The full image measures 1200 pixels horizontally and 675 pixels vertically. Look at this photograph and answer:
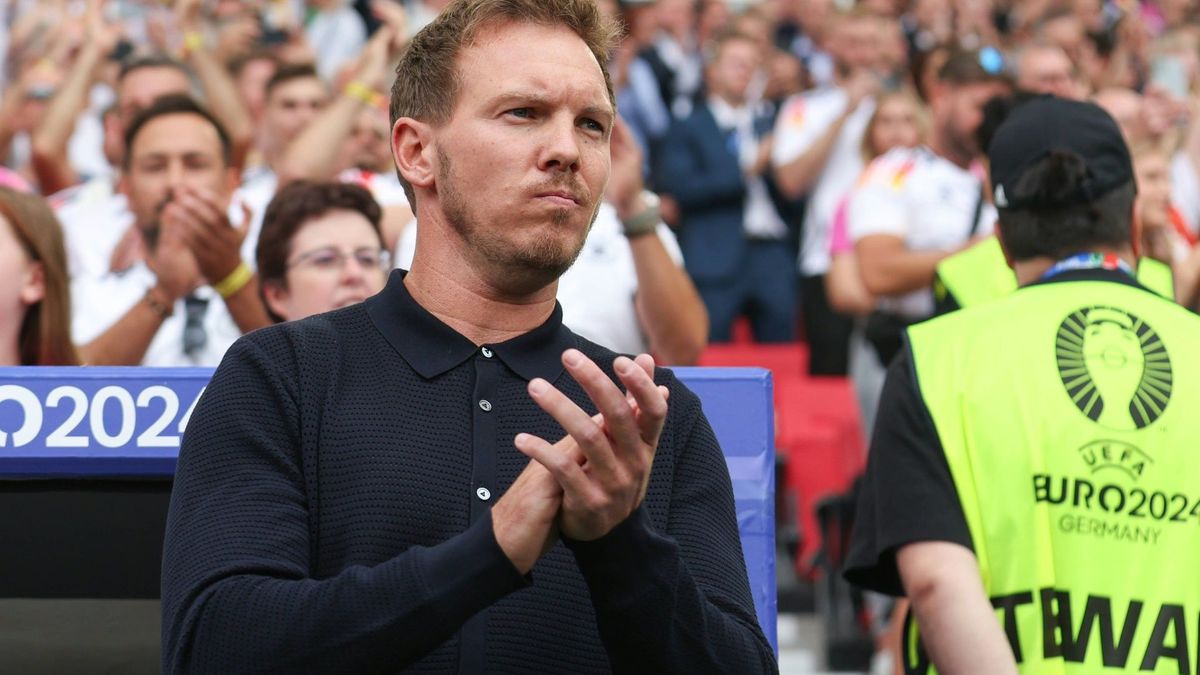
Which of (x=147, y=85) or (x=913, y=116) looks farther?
(x=913, y=116)

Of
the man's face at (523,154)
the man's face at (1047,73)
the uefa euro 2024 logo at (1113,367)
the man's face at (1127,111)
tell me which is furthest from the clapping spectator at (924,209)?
the man's face at (523,154)

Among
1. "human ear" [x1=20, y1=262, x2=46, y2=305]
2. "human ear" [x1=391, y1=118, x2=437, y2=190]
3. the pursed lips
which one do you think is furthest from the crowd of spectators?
the pursed lips

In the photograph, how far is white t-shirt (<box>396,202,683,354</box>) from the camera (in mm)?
5094

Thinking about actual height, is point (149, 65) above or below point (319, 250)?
above

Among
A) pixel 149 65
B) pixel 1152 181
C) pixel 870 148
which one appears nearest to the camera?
pixel 1152 181

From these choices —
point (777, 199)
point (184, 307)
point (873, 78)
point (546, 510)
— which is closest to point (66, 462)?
point (546, 510)

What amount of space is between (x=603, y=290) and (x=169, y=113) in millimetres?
1762

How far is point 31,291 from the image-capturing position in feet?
14.1

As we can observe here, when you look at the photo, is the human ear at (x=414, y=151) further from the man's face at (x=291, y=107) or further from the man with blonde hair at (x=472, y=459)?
the man's face at (x=291, y=107)

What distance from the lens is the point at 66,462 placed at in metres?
2.87

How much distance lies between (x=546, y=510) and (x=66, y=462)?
3.74 feet

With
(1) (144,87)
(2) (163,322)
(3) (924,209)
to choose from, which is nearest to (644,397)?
(2) (163,322)

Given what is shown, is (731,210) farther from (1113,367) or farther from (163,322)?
(1113,367)

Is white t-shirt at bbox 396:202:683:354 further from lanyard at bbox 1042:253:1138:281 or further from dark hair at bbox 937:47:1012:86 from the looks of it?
lanyard at bbox 1042:253:1138:281
